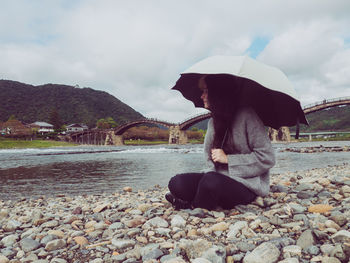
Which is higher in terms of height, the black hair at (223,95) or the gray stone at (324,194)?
the black hair at (223,95)

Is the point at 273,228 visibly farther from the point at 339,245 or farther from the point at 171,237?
the point at 171,237

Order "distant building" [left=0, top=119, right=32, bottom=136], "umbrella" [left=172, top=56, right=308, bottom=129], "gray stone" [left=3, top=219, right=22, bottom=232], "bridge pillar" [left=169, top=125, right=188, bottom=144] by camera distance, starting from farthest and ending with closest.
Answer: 1. "distant building" [left=0, top=119, right=32, bottom=136]
2. "bridge pillar" [left=169, top=125, right=188, bottom=144]
3. "gray stone" [left=3, top=219, right=22, bottom=232]
4. "umbrella" [left=172, top=56, right=308, bottom=129]

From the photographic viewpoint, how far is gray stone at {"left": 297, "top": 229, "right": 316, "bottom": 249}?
160 cm

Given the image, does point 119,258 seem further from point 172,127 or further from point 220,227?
point 172,127

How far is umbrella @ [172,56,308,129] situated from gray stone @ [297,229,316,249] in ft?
3.74

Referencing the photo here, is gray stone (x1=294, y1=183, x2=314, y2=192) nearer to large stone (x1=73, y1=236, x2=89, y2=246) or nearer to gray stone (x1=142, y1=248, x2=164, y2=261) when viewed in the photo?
gray stone (x1=142, y1=248, x2=164, y2=261)

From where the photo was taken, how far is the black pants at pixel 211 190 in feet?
7.95

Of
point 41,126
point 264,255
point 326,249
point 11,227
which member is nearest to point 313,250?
point 326,249

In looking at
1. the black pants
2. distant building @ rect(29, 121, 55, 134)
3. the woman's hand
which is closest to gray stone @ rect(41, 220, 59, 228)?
the black pants

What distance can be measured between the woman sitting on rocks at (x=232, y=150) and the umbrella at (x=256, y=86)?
0.10 m

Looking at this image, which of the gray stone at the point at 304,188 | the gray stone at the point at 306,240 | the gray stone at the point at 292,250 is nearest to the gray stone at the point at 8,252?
the gray stone at the point at 292,250

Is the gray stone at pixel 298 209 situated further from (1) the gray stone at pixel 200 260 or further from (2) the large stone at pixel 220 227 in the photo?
(1) the gray stone at pixel 200 260

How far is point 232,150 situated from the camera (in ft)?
8.37

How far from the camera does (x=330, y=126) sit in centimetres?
10938
